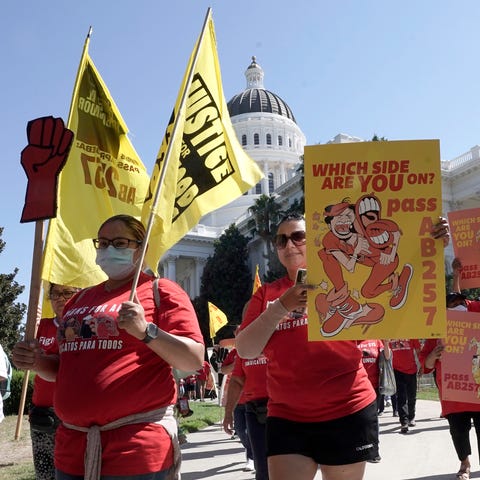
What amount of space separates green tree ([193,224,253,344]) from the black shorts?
54.2 meters

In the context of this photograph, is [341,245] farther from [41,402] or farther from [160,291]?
[41,402]

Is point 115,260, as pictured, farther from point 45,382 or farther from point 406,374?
point 406,374

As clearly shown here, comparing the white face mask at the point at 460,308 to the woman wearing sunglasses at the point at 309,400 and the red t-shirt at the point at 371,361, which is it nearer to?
the red t-shirt at the point at 371,361

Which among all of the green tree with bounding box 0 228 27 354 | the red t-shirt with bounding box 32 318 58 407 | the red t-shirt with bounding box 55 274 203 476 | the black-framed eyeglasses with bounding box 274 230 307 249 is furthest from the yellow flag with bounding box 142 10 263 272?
the green tree with bounding box 0 228 27 354

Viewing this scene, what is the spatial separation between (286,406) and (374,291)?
717mm

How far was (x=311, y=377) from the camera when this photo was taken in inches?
120

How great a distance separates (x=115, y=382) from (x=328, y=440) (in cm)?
105

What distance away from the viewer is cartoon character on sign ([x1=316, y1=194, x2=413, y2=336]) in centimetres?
290

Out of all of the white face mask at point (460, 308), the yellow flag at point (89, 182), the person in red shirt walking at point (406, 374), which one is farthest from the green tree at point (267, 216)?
the yellow flag at point (89, 182)

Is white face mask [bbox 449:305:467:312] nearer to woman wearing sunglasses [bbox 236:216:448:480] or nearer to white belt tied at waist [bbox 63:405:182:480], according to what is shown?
woman wearing sunglasses [bbox 236:216:448:480]

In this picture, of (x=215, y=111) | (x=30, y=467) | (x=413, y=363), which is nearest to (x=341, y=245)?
(x=215, y=111)

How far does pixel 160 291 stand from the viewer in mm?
2918

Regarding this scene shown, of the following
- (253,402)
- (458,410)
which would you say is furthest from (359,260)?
(458,410)

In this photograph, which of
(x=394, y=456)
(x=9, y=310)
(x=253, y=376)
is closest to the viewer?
(x=253, y=376)
